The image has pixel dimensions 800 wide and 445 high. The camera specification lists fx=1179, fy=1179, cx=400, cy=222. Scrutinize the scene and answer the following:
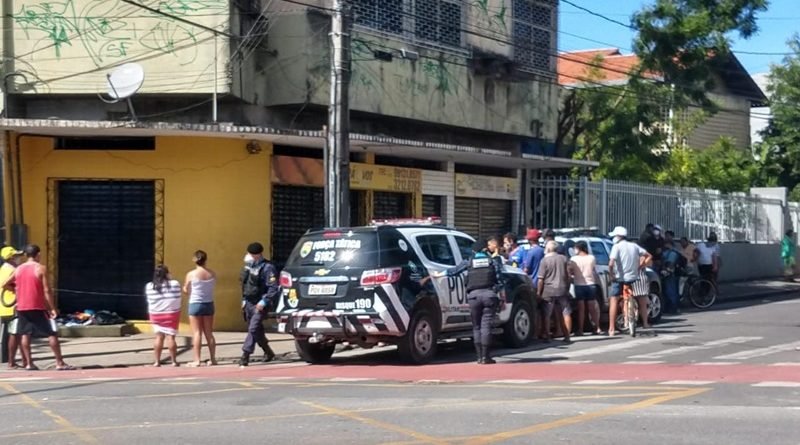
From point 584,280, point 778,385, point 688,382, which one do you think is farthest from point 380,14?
point 778,385

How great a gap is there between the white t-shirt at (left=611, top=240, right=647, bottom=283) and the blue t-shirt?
1216 millimetres

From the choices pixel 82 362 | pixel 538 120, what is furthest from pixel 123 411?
pixel 538 120

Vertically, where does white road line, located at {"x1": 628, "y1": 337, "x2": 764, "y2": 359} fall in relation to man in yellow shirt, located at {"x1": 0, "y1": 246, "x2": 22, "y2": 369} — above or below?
below

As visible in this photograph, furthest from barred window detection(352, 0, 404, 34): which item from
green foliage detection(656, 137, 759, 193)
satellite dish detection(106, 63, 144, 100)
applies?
green foliage detection(656, 137, 759, 193)

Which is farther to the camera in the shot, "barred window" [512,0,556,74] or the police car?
"barred window" [512,0,556,74]

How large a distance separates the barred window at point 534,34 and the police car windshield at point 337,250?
481 inches

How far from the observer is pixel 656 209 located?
3083cm

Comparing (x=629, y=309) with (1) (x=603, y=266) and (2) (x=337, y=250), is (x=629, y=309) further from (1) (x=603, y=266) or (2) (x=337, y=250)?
(2) (x=337, y=250)

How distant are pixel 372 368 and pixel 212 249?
17.8 feet

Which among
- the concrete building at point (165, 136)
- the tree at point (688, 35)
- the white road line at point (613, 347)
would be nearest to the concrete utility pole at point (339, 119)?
the concrete building at point (165, 136)

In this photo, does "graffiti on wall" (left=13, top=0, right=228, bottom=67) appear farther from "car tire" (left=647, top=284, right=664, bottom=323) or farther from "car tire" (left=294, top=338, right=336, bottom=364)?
"car tire" (left=647, top=284, right=664, bottom=323)

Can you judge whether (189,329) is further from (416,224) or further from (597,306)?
(597,306)

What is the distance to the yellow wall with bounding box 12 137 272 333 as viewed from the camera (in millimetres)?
20141

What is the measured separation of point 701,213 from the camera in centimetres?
3278
